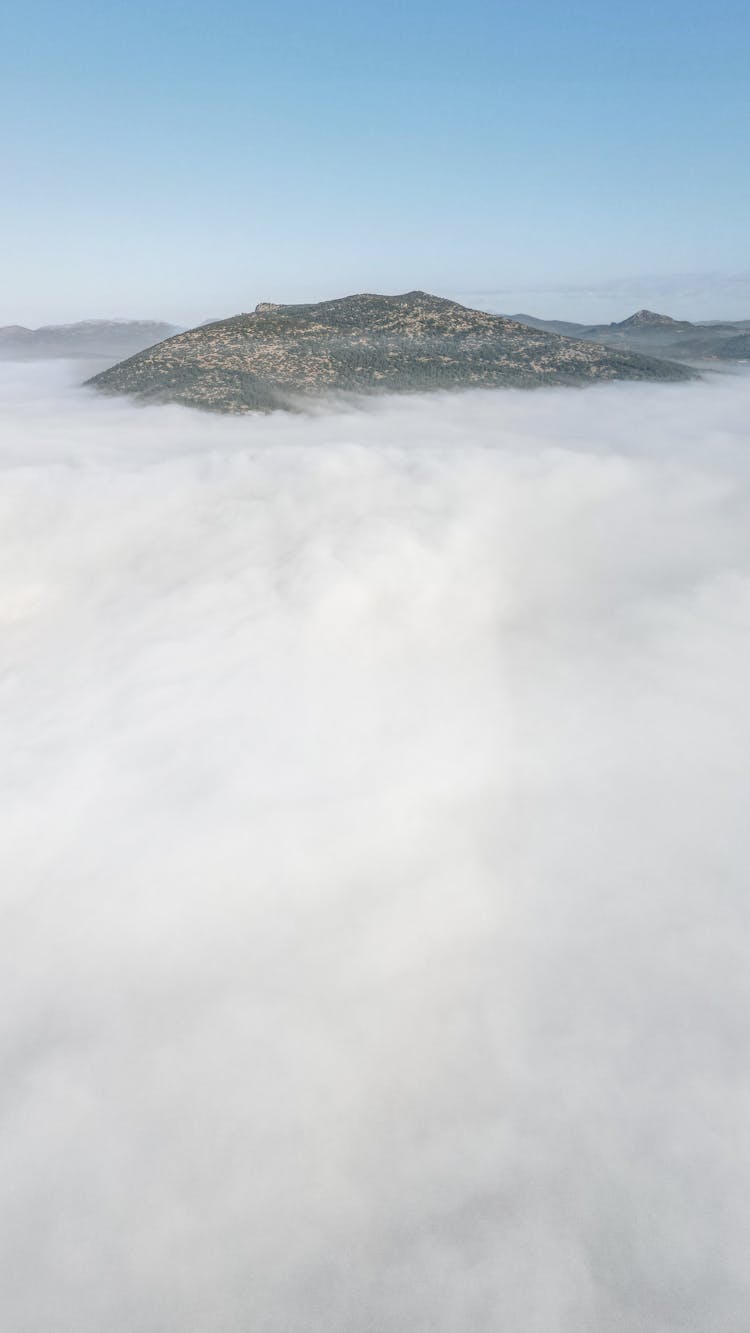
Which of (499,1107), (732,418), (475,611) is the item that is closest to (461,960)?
(499,1107)

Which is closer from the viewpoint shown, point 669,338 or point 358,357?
point 358,357

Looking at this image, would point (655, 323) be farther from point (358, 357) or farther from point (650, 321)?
point (358, 357)

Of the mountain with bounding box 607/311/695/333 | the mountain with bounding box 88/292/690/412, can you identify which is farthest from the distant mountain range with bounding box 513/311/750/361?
the mountain with bounding box 88/292/690/412

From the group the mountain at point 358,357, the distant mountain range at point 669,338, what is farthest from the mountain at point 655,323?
the mountain at point 358,357

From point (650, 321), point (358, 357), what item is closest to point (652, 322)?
point (650, 321)

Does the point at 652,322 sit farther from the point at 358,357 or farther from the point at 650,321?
the point at 358,357

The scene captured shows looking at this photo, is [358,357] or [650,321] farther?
[650,321]
